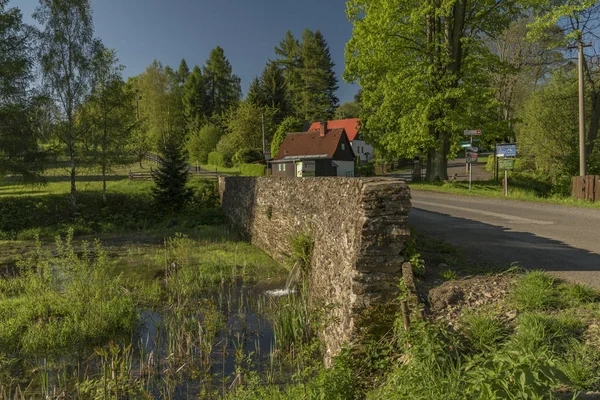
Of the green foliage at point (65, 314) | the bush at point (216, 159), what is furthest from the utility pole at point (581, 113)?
the bush at point (216, 159)

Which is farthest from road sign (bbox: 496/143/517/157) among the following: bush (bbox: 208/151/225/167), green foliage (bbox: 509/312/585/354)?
bush (bbox: 208/151/225/167)

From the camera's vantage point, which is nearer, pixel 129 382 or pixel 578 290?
pixel 578 290

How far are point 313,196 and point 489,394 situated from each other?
649cm

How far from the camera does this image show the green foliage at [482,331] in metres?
4.03

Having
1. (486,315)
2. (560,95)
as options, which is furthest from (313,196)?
(560,95)

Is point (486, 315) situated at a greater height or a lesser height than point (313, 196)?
lesser

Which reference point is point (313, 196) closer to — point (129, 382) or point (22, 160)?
point (129, 382)

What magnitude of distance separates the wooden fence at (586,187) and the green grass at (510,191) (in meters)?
0.41

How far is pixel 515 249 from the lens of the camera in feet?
26.0

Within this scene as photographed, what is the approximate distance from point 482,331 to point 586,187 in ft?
51.0

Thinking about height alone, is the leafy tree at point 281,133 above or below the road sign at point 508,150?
above

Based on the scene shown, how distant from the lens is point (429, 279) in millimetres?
5746

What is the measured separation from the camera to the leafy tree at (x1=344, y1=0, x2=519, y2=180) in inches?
829

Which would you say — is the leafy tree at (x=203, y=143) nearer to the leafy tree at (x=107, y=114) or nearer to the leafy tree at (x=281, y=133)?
the leafy tree at (x=281, y=133)
